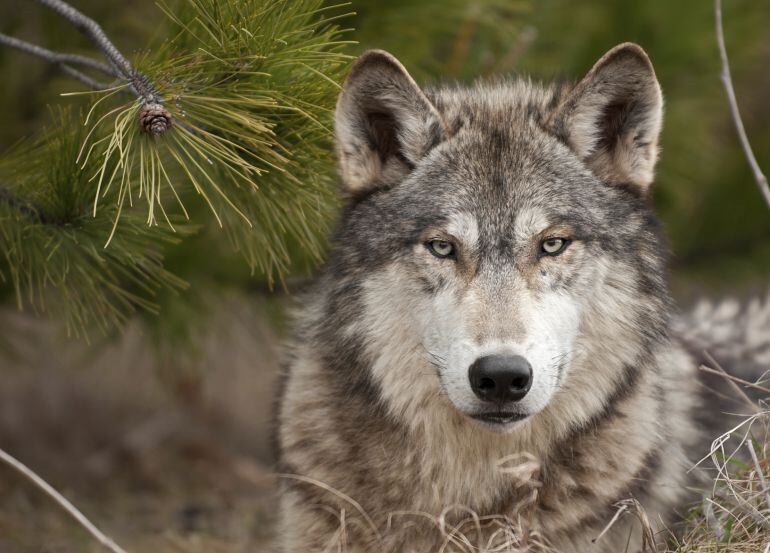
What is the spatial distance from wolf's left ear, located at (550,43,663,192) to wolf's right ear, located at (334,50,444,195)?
1.64 feet

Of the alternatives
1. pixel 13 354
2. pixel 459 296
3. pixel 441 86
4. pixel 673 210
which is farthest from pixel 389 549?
pixel 673 210

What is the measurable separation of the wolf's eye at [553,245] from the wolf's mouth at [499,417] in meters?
0.61

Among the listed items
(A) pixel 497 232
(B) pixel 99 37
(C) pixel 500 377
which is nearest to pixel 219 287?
(B) pixel 99 37

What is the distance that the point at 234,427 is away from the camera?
772 cm

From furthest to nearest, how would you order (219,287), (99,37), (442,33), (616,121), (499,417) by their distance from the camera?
1. (219,287)
2. (442,33)
3. (616,121)
4. (99,37)
5. (499,417)

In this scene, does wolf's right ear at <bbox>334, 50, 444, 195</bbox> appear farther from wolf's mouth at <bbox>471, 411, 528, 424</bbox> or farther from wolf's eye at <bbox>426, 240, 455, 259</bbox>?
wolf's mouth at <bbox>471, 411, 528, 424</bbox>

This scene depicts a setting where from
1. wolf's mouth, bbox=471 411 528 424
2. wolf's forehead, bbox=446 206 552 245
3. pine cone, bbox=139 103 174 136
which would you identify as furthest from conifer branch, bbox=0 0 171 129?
wolf's mouth, bbox=471 411 528 424

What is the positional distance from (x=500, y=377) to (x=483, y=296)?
33 centimetres

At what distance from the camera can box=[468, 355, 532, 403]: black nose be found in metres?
3.08

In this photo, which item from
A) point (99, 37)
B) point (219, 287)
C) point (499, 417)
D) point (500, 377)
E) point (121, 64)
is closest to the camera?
point (500, 377)

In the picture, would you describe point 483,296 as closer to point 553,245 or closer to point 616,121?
point 553,245

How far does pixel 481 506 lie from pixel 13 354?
3062 millimetres

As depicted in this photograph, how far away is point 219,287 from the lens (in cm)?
564

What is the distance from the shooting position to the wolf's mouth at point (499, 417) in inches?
127
